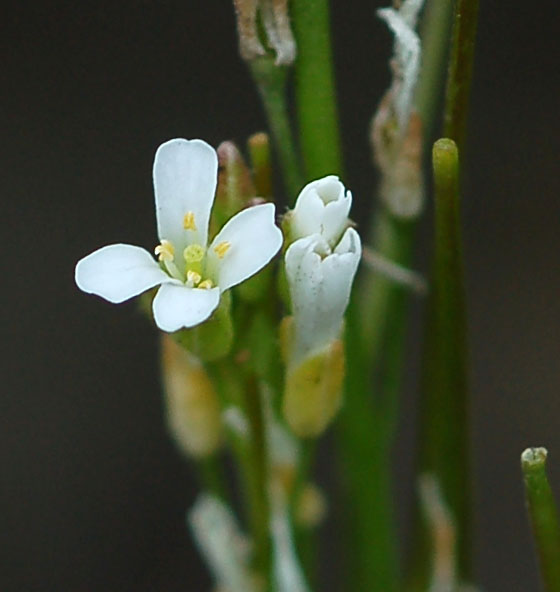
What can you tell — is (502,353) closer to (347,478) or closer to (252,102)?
(252,102)

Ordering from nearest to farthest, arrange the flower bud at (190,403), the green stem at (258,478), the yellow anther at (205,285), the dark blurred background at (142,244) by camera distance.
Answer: the yellow anther at (205,285) < the green stem at (258,478) < the flower bud at (190,403) < the dark blurred background at (142,244)

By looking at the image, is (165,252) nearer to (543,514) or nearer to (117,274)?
(117,274)

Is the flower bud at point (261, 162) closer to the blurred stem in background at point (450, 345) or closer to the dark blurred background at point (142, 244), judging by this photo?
the blurred stem in background at point (450, 345)

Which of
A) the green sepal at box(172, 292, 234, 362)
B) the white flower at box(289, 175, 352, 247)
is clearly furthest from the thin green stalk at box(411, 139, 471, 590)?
the green sepal at box(172, 292, 234, 362)

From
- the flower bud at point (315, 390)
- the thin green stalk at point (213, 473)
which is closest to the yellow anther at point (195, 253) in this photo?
the flower bud at point (315, 390)

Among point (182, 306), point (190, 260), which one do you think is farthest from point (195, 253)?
point (182, 306)

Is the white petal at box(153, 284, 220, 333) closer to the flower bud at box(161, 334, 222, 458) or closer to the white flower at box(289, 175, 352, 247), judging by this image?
the white flower at box(289, 175, 352, 247)

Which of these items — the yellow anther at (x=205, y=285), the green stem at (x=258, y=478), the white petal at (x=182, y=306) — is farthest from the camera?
the green stem at (x=258, y=478)
